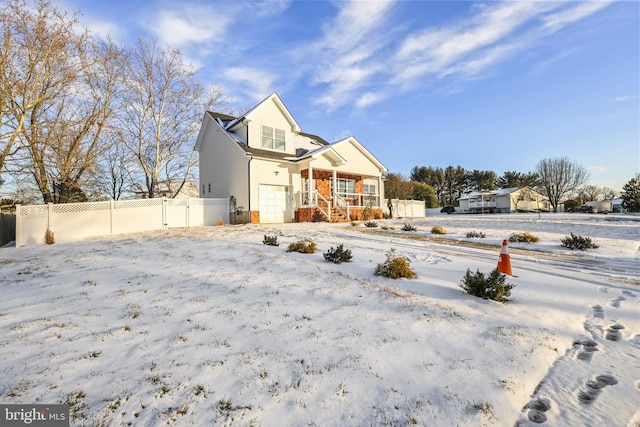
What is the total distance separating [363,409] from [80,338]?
2.94m

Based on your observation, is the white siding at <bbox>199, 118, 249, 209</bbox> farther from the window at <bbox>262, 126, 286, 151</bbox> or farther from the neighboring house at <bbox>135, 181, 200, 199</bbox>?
the neighboring house at <bbox>135, 181, 200, 199</bbox>

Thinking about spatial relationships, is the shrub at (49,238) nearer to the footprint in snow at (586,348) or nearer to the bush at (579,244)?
the footprint in snow at (586,348)

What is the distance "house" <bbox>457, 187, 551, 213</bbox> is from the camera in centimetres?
4575

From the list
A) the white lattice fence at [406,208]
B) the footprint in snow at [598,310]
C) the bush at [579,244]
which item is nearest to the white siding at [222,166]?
the white lattice fence at [406,208]

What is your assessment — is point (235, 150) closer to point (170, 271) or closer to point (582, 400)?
point (170, 271)

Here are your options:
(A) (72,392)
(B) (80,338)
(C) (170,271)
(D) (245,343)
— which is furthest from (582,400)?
(C) (170,271)

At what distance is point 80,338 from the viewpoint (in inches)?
111

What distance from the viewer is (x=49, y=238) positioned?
10.6 m

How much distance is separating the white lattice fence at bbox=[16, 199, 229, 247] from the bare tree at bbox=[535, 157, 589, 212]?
45808 millimetres

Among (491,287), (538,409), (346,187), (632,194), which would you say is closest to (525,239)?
(491,287)

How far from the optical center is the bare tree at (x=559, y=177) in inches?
1499

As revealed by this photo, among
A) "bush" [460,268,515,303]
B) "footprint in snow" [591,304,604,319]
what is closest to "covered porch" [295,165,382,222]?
"bush" [460,268,515,303]

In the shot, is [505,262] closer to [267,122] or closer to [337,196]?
[337,196]

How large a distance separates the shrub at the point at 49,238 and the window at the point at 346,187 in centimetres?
1511
